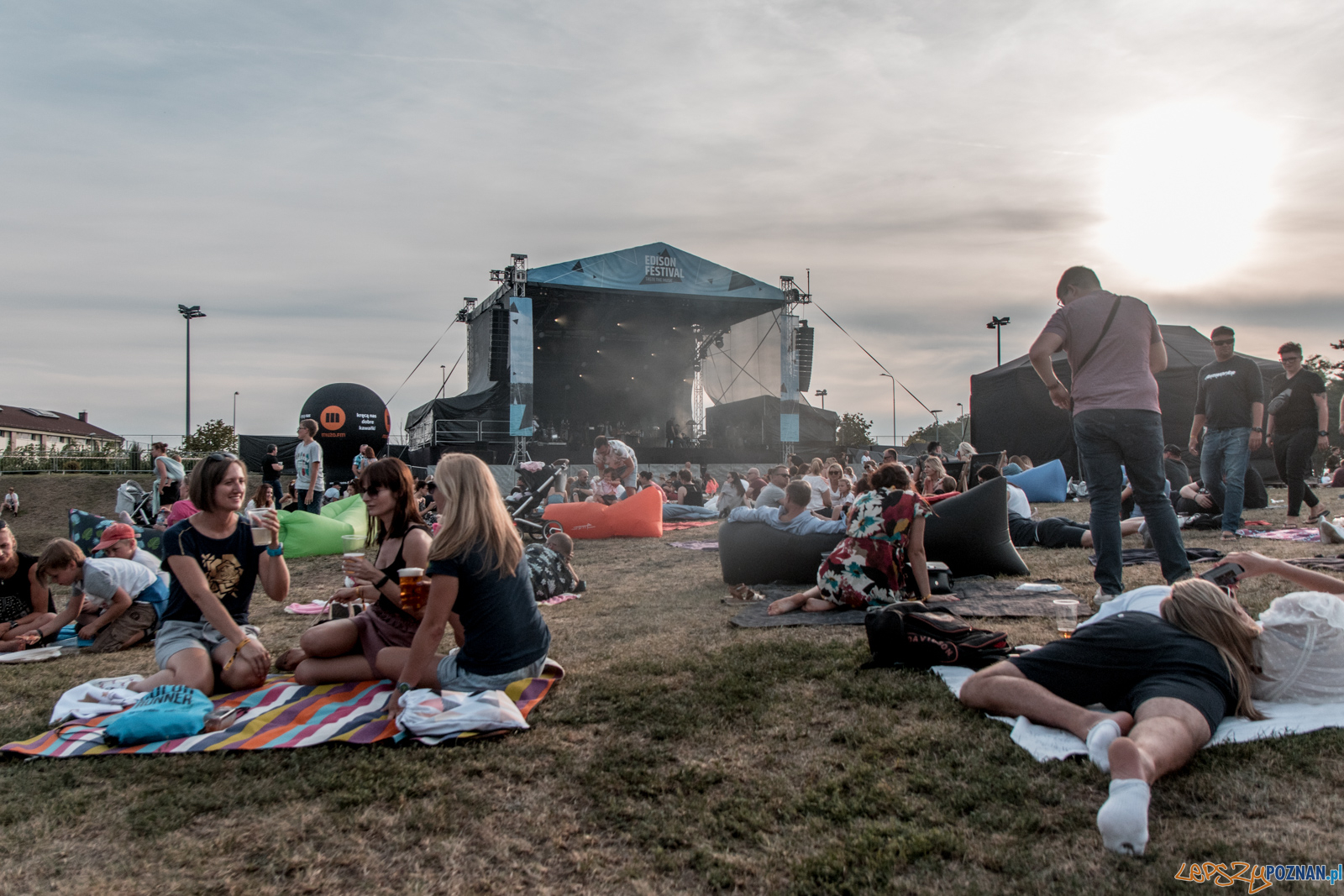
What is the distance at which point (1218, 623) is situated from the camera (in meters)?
2.36

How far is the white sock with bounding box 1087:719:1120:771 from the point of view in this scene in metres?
2.12

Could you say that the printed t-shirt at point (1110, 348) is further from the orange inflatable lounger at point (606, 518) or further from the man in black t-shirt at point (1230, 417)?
the orange inflatable lounger at point (606, 518)

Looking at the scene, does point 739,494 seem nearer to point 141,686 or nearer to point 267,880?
point 141,686

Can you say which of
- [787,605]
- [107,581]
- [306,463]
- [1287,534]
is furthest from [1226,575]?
[306,463]

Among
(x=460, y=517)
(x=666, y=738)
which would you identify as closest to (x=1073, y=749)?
(x=666, y=738)

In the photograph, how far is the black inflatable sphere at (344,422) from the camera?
20.0m

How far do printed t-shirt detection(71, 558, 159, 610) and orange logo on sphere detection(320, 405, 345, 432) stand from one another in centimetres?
1594

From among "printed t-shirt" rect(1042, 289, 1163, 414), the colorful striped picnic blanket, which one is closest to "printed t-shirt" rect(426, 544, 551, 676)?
the colorful striped picnic blanket

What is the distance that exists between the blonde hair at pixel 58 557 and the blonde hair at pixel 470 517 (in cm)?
309

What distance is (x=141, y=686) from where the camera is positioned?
131 inches

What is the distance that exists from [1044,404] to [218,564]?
16.7 meters

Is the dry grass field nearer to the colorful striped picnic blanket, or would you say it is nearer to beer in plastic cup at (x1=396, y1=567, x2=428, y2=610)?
the colorful striped picnic blanket

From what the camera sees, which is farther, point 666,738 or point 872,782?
point 666,738

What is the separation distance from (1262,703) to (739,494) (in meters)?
10.5
